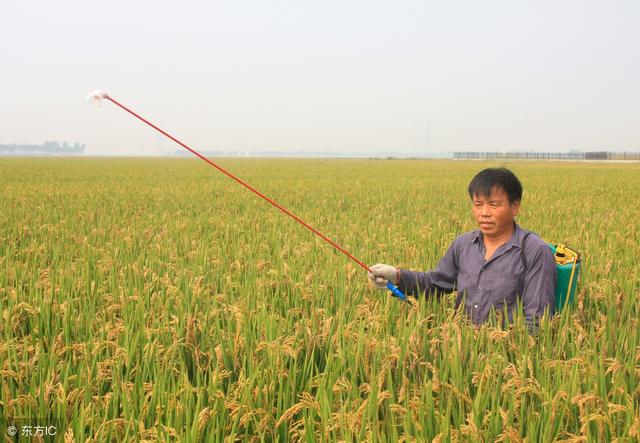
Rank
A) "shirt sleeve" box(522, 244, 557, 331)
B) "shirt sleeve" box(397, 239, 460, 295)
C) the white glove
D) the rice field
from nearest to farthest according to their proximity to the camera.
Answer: the rice field, "shirt sleeve" box(522, 244, 557, 331), the white glove, "shirt sleeve" box(397, 239, 460, 295)

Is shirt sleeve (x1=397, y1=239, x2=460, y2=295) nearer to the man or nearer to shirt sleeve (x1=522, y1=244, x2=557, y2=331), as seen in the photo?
the man

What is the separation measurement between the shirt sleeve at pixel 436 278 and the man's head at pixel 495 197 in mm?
411

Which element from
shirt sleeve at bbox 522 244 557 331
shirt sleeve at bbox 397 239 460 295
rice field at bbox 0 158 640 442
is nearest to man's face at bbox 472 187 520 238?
shirt sleeve at bbox 522 244 557 331

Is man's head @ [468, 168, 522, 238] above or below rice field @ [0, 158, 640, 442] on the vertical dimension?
above

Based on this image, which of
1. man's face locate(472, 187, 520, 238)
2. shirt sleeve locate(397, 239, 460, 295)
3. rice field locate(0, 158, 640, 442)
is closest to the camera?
rice field locate(0, 158, 640, 442)

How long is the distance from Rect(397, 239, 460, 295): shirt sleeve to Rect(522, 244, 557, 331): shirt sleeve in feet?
1.85

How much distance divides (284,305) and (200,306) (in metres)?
0.57

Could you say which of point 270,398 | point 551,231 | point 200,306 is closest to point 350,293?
point 200,306

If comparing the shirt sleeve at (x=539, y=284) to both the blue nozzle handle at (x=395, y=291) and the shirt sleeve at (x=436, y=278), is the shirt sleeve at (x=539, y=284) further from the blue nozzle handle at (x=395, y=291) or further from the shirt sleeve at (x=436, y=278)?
the blue nozzle handle at (x=395, y=291)

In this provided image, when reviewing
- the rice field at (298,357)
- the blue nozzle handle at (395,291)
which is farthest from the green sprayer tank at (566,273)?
the blue nozzle handle at (395,291)

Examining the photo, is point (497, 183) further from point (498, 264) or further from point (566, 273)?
point (566, 273)

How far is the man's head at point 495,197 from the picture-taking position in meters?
3.24

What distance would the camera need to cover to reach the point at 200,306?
12.3ft

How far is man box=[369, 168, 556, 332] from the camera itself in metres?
3.21
